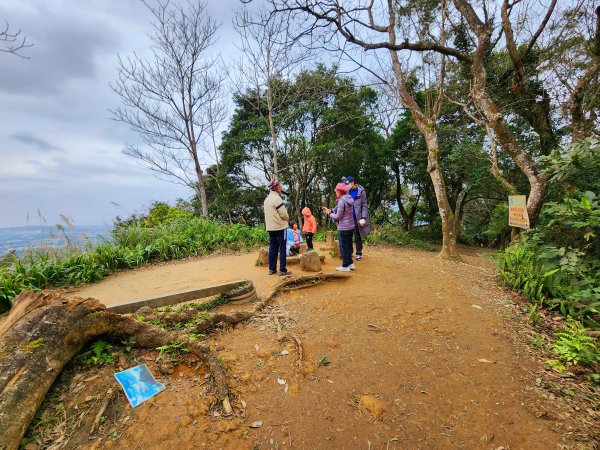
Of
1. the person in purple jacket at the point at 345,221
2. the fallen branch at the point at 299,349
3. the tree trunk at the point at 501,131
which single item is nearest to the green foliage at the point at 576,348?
the fallen branch at the point at 299,349

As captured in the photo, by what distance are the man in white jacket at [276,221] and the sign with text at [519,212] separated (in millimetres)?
4084

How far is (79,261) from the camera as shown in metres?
5.84

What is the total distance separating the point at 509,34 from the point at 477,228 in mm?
13994

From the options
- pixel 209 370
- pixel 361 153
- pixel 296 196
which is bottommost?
pixel 209 370

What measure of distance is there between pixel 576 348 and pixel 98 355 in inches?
177

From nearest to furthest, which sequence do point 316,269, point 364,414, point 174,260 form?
point 364,414
point 316,269
point 174,260

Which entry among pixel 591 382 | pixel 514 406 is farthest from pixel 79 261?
pixel 591 382

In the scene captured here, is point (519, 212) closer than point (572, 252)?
No

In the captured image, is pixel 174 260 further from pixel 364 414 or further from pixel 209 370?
pixel 364 414

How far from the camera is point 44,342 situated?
6.65 ft

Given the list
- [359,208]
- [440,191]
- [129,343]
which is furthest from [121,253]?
[440,191]

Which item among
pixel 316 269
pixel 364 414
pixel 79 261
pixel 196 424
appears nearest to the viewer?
pixel 196 424

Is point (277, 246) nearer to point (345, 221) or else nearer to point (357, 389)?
point (345, 221)

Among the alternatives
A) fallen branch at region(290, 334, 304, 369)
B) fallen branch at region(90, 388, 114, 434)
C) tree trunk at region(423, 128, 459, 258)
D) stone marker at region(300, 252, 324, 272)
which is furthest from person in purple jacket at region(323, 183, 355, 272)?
fallen branch at region(90, 388, 114, 434)
